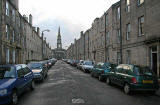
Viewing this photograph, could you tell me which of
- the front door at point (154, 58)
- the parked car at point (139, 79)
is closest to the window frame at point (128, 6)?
the front door at point (154, 58)

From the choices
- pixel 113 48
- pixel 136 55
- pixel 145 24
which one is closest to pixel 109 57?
pixel 113 48

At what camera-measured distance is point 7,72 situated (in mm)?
7086

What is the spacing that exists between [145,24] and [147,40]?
186 centimetres

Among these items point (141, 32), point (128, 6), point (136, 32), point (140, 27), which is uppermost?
point (128, 6)

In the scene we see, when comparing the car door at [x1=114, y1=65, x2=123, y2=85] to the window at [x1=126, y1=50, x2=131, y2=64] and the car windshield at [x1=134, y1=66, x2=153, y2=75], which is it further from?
the window at [x1=126, y1=50, x2=131, y2=64]

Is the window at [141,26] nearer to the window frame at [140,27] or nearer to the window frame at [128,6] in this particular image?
the window frame at [140,27]

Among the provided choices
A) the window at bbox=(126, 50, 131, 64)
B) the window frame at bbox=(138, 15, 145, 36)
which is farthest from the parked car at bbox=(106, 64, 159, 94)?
the window at bbox=(126, 50, 131, 64)

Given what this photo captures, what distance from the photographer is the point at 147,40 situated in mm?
14352

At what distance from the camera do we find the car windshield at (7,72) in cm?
688

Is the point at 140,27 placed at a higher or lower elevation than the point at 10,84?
higher

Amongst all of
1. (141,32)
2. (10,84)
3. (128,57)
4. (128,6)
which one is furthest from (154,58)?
(10,84)

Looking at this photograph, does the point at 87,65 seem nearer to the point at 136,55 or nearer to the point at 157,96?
the point at 136,55

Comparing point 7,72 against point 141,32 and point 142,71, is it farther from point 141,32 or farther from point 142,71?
point 141,32

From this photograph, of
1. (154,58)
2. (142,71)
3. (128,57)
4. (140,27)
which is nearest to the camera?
(142,71)
